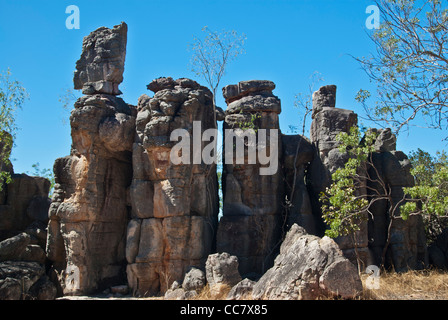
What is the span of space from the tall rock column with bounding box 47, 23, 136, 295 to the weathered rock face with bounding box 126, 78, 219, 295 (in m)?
1.19

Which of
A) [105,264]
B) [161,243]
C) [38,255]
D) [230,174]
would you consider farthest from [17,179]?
[230,174]

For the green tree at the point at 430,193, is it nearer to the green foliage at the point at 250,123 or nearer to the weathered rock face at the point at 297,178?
the weathered rock face at the point at 297,178

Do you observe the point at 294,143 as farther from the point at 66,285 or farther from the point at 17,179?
the point at 17,179

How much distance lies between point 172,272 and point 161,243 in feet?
3.32

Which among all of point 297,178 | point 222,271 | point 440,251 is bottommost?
point 222,271

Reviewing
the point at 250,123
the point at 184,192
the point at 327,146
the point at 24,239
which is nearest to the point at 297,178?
the point at 327,146

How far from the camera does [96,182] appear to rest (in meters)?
16.2

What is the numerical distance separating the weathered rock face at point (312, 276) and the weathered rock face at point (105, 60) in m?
10.2

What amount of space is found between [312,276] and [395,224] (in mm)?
7041

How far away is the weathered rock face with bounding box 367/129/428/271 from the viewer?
Result: 1511cm

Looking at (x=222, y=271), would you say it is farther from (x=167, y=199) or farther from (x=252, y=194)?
(x=252, y=194)

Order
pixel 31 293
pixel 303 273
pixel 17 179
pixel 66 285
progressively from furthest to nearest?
1. pixel 17 179
2. pixel 66 285
3. pixel 31 293
4. pixel 303 273

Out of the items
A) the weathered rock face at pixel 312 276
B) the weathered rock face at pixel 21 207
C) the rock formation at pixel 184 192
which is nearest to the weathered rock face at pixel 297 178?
the rock formation at pixel 184 192

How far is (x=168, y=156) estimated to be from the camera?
15250 mm
